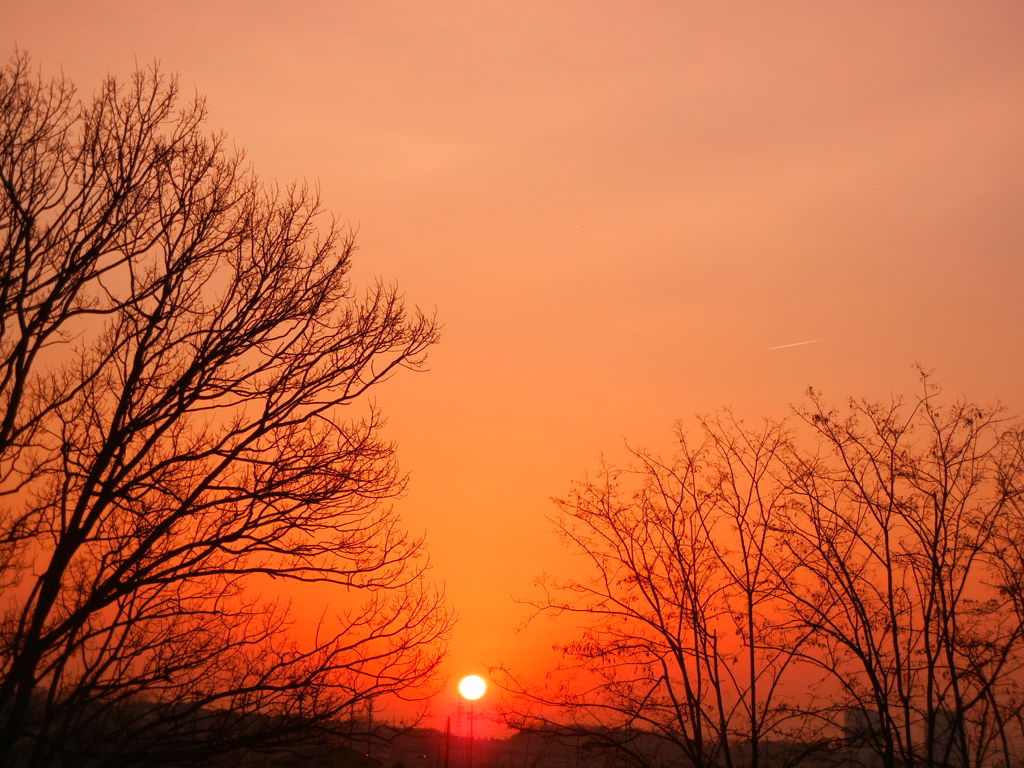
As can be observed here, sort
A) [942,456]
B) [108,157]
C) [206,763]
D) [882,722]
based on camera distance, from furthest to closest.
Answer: [942,456], [882,722], [108,157], [206,763]

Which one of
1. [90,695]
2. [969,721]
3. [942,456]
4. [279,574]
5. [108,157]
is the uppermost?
[108,157]

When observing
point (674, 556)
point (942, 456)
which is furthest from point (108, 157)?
point (942, 456)

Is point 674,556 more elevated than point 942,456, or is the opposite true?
point 942,456

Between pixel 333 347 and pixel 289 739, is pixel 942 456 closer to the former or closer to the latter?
pixel 333 347

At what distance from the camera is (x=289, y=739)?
8078 mm

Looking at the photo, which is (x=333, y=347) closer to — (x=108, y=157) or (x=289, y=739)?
(x=108, y=157)

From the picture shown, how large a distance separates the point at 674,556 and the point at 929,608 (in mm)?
3844

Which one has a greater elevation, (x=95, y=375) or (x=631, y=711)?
(x=95, y=375)

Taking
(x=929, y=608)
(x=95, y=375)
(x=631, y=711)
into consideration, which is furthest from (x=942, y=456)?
(x=95, y=375)

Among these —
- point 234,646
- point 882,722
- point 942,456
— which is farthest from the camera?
point 942,456

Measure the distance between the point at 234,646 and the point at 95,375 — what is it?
295cm

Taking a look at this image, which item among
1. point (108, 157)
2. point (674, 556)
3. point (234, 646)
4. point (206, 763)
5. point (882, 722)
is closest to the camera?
point (206, 763)

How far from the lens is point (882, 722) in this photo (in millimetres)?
13070

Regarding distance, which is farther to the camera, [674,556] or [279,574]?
[674,556]
